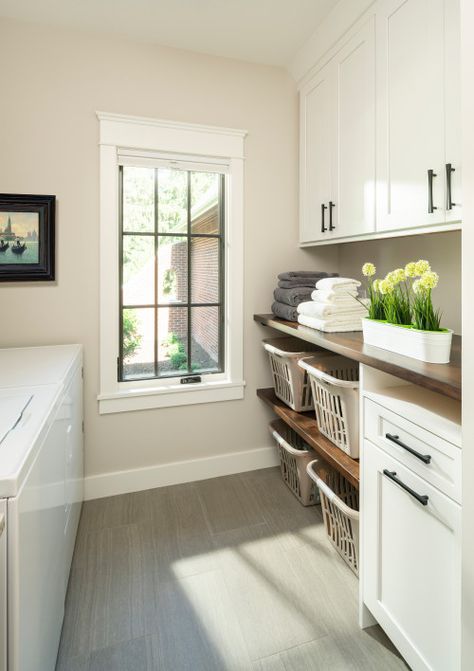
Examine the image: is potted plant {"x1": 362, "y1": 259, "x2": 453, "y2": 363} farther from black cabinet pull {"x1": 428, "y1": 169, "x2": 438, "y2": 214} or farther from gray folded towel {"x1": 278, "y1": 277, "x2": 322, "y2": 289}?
gray folded towel {"x1": 278, "y1": 277, "x2": 322, "y2": 289}

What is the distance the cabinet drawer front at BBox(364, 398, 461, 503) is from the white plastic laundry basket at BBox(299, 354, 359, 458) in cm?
25

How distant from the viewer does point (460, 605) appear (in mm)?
948

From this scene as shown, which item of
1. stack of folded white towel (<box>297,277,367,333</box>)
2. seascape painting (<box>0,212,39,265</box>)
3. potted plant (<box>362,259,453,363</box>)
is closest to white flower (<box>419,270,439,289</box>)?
potted plant (<box>362,259,453,363</box>)

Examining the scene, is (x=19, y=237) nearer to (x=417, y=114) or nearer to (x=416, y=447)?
(x=417, y=114)

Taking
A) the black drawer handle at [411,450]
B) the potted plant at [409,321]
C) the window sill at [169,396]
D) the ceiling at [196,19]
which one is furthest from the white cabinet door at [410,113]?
the window sill at [169,396]

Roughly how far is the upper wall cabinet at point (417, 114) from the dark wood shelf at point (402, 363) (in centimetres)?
49

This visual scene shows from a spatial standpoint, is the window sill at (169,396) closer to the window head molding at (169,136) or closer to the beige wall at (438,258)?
the beige wall at (438,258)

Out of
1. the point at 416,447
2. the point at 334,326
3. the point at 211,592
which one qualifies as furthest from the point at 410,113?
the point at 211,592

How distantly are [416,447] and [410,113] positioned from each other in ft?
3.95

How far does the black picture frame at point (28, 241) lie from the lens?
1997mm

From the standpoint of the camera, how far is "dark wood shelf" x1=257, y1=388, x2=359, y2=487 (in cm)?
154

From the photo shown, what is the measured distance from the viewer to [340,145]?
1950 millimetres

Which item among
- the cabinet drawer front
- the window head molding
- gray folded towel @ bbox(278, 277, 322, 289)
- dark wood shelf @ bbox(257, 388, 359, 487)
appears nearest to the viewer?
the cabinet drawer front

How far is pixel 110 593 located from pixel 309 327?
4.66ft
